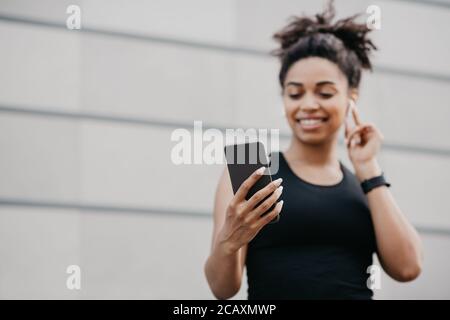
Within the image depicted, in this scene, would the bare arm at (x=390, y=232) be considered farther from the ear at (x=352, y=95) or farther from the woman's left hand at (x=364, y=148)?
the ear at (x=352, y=95)

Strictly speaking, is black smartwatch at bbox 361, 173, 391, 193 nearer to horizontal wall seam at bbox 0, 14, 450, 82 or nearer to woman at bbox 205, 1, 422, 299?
woman at bbox 205, 1, 422, 299

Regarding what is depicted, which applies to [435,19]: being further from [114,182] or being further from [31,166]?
[31,166]

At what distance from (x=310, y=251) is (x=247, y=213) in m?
0.30

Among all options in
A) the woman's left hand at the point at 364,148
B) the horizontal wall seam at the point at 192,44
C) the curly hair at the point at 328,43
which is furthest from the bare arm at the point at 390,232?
the horizontal wall seam at the point at 192,44

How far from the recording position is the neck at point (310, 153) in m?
2.11

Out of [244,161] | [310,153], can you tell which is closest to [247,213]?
[244,161]

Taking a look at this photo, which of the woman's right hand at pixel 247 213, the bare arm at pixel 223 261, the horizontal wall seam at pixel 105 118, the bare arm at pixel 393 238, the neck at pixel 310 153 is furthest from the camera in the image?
the horizontal wall seam at pixel 105 118

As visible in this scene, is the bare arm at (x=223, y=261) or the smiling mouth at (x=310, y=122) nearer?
the bare arm at (x=223, y=261)

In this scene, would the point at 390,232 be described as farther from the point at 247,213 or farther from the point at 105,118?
the point at 105,118

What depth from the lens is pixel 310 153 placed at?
6.97 feet

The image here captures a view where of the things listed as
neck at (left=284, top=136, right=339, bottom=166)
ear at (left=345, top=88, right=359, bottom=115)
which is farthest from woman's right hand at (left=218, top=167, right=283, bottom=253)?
ear at (left=345, top=88, right=359, bottom=115)

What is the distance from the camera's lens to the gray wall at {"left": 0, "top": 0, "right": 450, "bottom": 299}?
220 cm

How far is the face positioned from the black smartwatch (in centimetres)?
18

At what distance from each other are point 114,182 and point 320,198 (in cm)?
69
